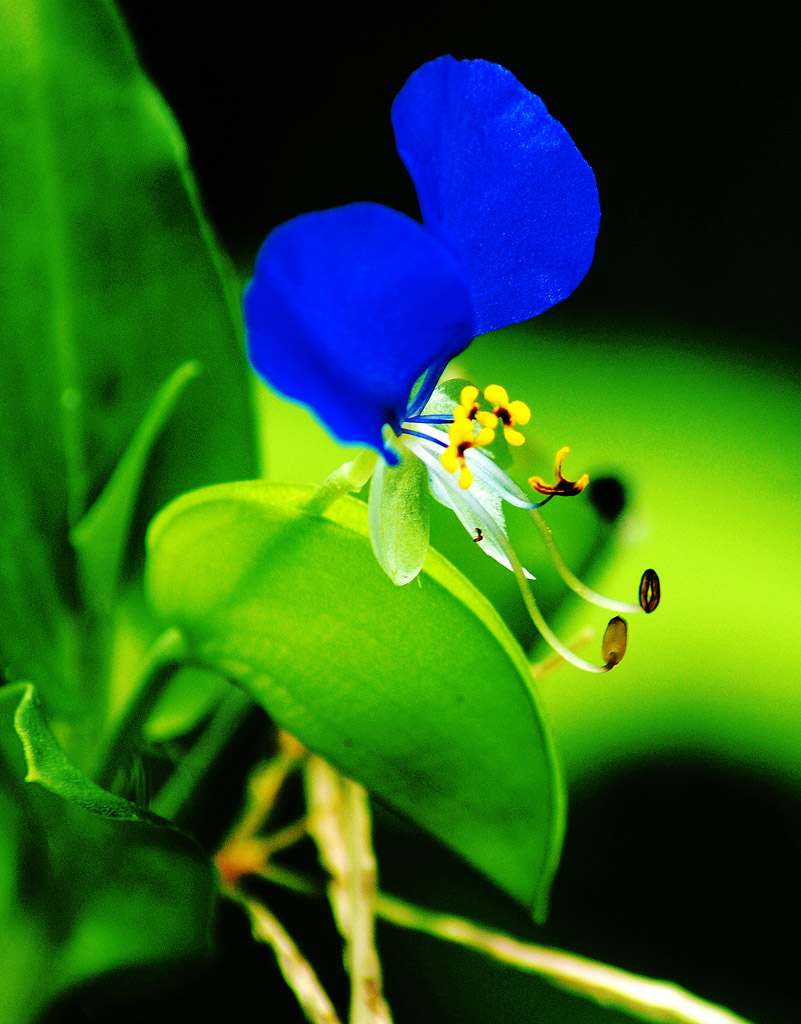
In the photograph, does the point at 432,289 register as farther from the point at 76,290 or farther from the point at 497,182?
the point at 76,290

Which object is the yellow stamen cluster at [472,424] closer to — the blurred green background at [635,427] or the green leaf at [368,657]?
the green leaf at [368,657]

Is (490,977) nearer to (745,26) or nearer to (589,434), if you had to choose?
(589,434)

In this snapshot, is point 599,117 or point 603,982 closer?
point 603,982

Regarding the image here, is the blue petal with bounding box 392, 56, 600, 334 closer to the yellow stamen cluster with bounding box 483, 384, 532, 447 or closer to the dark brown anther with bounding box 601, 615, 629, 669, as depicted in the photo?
the yellow stamen cluster with bounding box 483, 384, 532, 447

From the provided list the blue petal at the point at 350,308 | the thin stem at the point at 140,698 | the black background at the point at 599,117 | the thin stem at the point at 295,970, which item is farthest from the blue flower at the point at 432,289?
the black background at the point at 599,117

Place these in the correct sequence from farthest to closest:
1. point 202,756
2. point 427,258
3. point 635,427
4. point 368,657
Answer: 1. point 635,427
2. point 202,756
3. point 368,657
4. point 427,258

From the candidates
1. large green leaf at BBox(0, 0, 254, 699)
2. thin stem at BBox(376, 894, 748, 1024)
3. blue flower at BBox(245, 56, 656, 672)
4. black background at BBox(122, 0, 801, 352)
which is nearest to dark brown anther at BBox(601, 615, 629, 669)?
blue flower at BBox(245, 56, 656, 672)

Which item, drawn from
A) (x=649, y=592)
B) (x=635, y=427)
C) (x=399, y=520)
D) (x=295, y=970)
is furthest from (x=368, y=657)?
(x=635, y=427)
